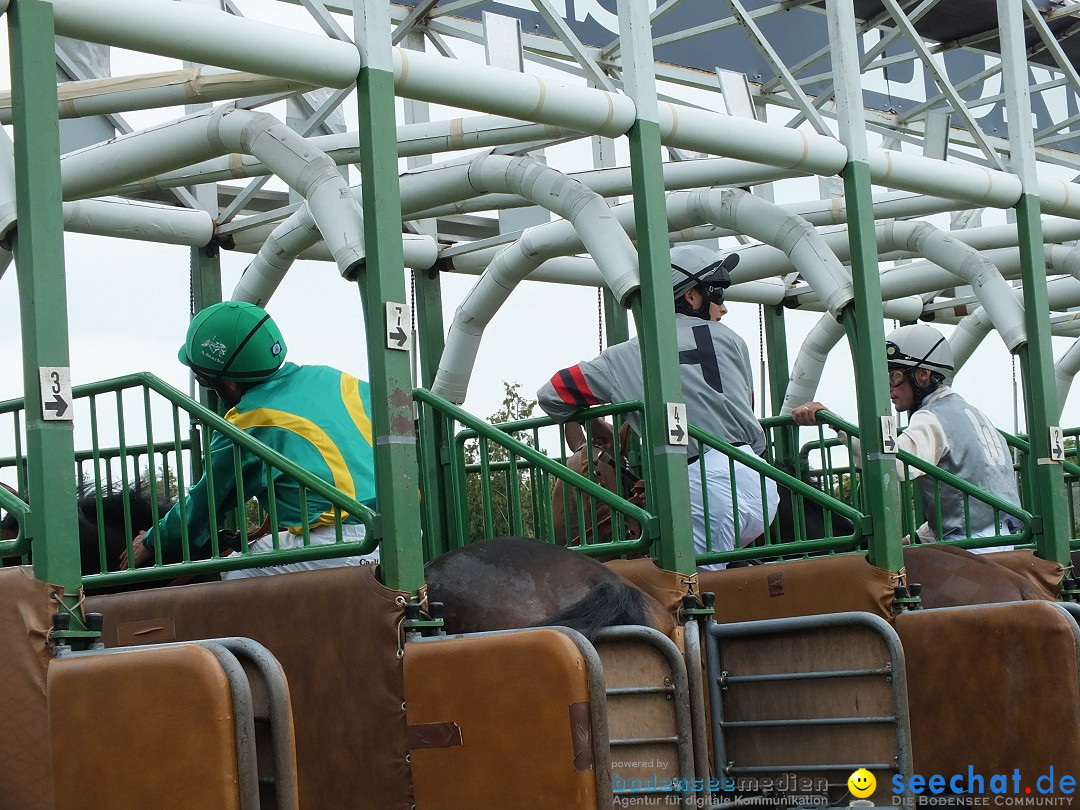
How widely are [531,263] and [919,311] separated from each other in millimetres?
5021

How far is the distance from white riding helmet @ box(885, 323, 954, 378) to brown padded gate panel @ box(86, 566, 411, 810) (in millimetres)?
4207

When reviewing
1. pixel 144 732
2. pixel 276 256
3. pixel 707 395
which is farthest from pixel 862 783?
pixel 276 256

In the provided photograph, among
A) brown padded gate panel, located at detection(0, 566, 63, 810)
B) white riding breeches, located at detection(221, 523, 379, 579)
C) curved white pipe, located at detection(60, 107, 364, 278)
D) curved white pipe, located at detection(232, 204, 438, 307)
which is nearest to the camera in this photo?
brown padded gate panel, located at detection(0, 566, 63, 810)

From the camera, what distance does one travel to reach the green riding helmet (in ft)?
19.1

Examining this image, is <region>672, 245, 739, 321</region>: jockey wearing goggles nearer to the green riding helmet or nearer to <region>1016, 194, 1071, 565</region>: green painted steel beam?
<region>1016, 194, 1071, 565</region>: green painted steel beam

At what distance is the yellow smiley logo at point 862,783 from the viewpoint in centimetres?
554

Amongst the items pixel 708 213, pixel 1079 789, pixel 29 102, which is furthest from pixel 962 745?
pixel 29 102

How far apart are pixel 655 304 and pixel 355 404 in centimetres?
122

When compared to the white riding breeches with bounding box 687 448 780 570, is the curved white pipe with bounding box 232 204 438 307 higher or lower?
higher

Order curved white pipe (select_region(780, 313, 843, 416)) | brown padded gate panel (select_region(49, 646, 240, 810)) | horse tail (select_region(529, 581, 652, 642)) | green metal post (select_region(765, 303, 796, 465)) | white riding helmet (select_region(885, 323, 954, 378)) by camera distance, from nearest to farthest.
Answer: brown padded gate panel (select_region(49, 646, 240, 810)), horse tail (select_region(529, 581, 652, 642)), white riding helmet (select_region(885, 323, 954, 378)), curved white pipe (select_region(780, 313, 843, 416)), green metal post (select_region(765, 303, 796, 465))

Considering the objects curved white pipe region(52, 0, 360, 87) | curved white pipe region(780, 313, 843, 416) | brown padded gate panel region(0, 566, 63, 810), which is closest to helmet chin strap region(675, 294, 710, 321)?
curved white pipe region(52, 0, 360, 87)

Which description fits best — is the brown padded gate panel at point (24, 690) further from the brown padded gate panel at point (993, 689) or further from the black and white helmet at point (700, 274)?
the black and white helmet at point (700, 274)

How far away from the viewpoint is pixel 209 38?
4809mm

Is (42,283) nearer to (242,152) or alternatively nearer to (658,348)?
(242,152)
